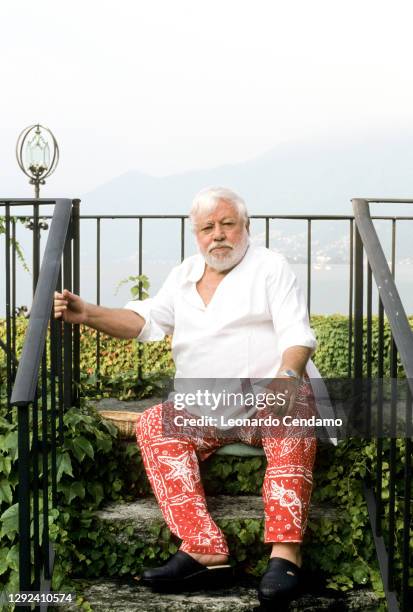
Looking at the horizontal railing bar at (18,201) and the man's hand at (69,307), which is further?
the horizontal railing bar at (18,201)

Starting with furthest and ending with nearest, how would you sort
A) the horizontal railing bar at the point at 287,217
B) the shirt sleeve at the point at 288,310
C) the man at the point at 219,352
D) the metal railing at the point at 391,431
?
the horizontal railing bar at the point at 287,217, the shirt sleeve at the point at 288,310, the man at the point at 219,352, the metal railing at the point at 391,431

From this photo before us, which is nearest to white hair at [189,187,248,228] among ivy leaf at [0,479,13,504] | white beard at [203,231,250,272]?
white beard at [203,231,250,272]

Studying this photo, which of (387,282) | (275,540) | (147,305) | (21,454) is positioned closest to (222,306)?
(147,305)

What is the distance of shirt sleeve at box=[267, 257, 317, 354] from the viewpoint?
3197 mm

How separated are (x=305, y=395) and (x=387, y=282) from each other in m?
0.58

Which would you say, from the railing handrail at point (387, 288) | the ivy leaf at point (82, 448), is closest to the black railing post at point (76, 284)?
the ivy leaf at point (82, 448)

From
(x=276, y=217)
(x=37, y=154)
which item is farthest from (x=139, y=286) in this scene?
(x=37, y=154)

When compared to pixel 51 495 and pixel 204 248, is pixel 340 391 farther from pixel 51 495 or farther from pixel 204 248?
pixel 51 495

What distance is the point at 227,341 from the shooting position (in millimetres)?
3391

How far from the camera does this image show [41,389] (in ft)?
11.5

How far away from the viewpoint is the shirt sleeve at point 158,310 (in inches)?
142

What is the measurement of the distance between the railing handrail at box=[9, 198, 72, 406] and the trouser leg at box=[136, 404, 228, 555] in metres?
0.77

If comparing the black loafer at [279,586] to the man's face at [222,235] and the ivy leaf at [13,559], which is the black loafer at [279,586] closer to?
the ivy leaf at [13,559]

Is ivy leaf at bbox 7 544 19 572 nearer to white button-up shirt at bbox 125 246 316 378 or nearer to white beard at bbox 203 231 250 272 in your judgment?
white button-up shirt at bbox 125 246 316 378
